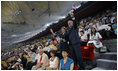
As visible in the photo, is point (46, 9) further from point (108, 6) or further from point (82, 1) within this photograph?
point (108, 6)

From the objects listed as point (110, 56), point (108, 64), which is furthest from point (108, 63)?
point (110, 56)

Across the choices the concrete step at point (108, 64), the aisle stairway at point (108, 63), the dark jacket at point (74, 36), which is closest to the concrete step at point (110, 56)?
the aisle stairway at point (108, 63)

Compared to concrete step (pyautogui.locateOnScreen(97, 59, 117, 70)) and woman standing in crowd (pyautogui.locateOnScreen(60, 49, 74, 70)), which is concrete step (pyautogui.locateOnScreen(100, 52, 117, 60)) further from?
woman standing in crowd (pyautogui.locateOnScreen(60, 49, 74, 70))

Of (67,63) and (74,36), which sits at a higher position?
(74,36)

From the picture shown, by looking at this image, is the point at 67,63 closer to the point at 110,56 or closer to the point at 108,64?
the point at 108,64

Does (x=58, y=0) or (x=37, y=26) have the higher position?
(x=58, y=0)

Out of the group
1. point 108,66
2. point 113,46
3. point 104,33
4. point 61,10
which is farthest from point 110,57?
point 61,10

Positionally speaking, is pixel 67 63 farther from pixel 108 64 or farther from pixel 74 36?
pixel 108 64

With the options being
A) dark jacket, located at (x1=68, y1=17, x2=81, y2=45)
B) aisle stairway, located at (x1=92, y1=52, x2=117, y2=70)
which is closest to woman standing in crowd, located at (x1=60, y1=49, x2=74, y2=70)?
dark jacket, located at (x1=68, y1=17, x2=81, y2=45)

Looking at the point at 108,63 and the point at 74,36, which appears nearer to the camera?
the point at 108,63

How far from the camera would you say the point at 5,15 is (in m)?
5.88

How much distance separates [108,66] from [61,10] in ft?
16.5

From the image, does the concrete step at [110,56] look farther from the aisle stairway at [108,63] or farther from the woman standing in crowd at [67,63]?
the woman standing in crowd at [67,63]

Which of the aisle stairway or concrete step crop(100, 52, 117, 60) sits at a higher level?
concrete step crop(100, 52, 117, 60)
